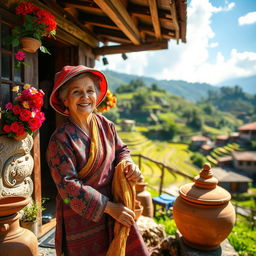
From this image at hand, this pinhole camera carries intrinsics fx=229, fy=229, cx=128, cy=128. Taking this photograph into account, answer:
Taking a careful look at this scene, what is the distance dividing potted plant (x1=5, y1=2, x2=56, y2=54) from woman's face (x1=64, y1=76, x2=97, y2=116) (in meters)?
1.12

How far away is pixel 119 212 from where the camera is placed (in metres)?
1.52

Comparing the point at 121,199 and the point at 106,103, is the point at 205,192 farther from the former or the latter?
the point at 106,103

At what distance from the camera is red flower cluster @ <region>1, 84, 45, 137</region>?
7.25 ft

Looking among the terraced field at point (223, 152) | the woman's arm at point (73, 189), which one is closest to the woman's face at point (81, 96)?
the woman's arm at point (73, 189)

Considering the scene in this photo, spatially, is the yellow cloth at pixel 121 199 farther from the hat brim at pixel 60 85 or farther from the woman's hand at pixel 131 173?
the hat brim at pixel 60 85

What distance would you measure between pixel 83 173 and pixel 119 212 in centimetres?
36

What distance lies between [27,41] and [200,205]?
263 centimetres

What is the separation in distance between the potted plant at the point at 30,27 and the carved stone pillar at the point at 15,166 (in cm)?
99

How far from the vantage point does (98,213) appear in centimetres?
146

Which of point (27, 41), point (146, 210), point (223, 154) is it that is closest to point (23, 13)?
point (27, 41)

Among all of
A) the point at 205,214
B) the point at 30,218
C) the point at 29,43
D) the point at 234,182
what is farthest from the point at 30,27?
the point at 234,182

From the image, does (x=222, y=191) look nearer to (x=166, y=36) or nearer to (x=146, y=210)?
(x=146, y=210)

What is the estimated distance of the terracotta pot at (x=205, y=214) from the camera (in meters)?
2.61

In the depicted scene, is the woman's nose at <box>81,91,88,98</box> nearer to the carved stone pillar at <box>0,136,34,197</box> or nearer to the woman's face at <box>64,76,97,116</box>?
the woman's face at <box>64,76,97,116</box>
